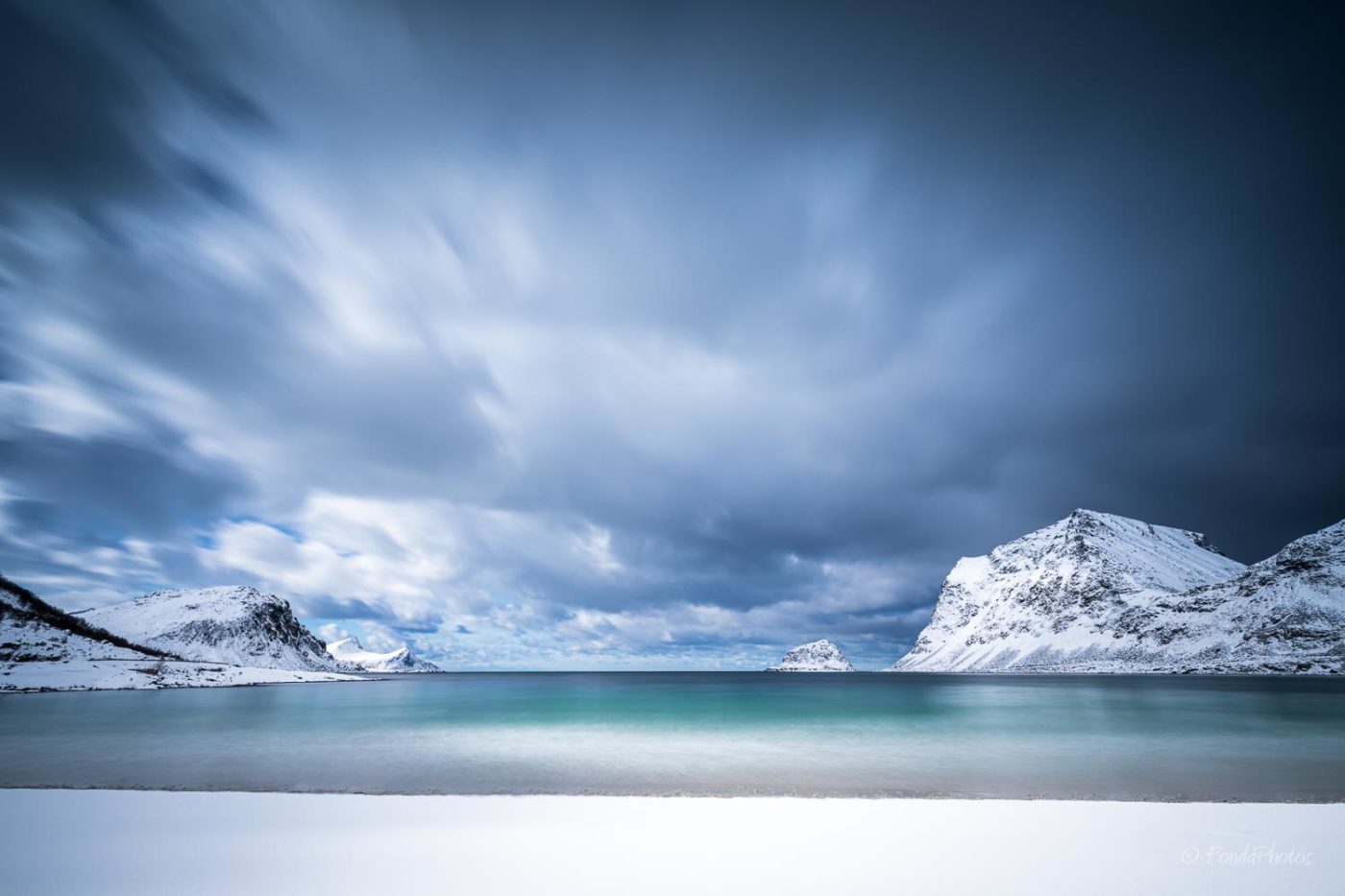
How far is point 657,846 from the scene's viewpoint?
1093 centimetres

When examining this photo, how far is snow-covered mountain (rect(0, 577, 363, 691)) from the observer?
7075 cm

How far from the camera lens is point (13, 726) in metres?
32.7

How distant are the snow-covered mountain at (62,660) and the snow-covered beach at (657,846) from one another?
85622 mm

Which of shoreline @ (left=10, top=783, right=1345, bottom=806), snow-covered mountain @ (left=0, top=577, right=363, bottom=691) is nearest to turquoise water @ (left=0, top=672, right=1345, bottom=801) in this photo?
shoreline @ (left=10, top=783, right=1345, bottom=806)

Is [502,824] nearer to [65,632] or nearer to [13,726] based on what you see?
[13,726]

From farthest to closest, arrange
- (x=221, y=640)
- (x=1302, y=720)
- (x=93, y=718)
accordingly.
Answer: (x=221, y=640), (x=1302, y=720), (x=93, y=718)

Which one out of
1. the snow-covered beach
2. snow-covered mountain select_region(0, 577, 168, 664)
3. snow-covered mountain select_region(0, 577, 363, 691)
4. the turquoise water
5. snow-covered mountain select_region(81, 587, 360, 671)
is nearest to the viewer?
the snow-covered beach

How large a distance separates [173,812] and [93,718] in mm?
37817

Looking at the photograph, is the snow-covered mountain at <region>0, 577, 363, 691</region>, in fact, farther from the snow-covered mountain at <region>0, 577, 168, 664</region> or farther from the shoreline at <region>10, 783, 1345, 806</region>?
the shoreline at <region>10, 783, 1345, 806</region>

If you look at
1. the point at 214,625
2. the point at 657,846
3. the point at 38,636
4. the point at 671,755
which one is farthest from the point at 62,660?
the point at 657,846

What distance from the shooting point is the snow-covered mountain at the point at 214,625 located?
5463 inches

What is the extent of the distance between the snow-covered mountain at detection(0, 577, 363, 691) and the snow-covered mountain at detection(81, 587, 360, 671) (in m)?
45.7

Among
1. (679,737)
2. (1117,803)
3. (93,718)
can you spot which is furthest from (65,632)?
(1117,803)

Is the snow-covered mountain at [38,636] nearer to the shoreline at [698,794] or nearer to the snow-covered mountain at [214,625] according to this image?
the snow-covered mountain at [214,625]
